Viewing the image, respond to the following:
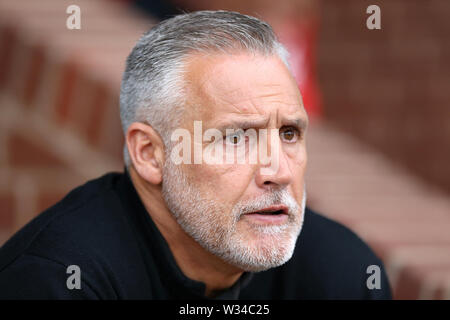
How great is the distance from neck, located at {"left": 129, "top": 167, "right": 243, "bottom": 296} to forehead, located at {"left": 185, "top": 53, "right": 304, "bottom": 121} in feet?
0.83

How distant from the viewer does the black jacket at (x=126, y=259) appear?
187cm

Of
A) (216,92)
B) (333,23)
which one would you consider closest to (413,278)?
(216,92)

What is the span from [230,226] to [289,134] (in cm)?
27

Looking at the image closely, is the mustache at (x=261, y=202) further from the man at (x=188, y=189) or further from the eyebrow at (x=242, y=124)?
the eyebrow at (x=242, y=124)

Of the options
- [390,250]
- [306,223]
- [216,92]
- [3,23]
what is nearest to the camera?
[216,92]

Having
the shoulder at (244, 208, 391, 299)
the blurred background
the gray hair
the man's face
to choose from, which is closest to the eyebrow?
the man's face

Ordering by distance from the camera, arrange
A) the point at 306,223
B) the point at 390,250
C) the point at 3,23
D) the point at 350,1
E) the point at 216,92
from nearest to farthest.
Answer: the point at 216,92 → the point at 306,223 → the point at 390,250 → the point at 3,23 → the point at 350,1

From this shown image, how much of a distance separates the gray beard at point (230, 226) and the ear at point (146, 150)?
0.12 ft

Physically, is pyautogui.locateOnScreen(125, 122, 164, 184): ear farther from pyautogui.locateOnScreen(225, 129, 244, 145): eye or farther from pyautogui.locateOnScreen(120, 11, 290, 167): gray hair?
pyautogui.locateOnScreen(225, 129, 244, 145): eye

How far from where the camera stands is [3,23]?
2.87m

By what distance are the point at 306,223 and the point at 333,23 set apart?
1.90 metres

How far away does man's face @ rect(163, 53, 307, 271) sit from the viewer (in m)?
1.94

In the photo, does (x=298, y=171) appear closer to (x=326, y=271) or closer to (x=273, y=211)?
(x=273, y=211)
